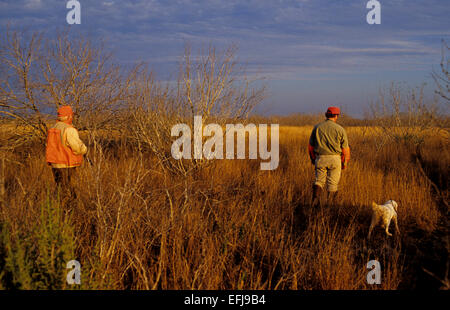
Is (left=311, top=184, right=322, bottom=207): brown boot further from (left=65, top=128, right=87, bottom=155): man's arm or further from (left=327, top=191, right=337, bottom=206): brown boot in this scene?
(left=65, top=128, right=87, bottom=155): man's arm

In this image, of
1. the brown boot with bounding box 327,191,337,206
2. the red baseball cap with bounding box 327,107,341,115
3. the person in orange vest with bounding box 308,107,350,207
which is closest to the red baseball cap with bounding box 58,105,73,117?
the person in orange vest with bounding box 308,107,350,207

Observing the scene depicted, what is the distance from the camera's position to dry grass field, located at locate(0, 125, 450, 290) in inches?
119

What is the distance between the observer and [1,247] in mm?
3012

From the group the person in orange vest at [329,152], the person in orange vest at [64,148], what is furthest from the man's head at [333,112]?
the person in orange vest at [64,148]

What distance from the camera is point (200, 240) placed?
4.18m

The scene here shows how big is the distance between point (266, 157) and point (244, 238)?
7403 mm

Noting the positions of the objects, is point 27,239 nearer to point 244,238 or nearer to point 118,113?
point 244,238

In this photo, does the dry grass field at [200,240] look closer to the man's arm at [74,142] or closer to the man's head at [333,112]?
the man's arm at [74,142]

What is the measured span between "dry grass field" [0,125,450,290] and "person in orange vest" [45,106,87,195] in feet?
0.72

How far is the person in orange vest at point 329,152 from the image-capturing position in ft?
20.0

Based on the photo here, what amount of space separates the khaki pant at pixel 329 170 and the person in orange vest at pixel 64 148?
4.24m

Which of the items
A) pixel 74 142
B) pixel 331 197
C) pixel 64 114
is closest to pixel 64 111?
pixel 64 114
